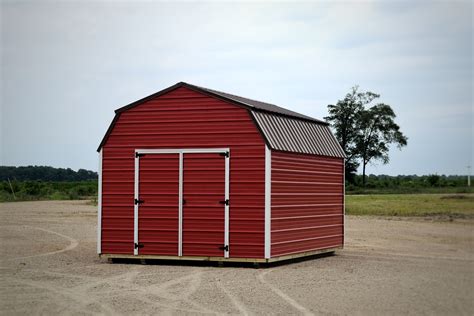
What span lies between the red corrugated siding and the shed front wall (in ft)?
1.52

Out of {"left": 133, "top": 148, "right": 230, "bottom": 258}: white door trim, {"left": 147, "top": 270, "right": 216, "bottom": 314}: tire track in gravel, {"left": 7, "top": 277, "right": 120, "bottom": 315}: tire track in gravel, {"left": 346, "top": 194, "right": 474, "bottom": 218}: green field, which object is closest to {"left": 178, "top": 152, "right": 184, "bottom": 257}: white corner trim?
{"left": 133, "top": 148, "right": 230, "bottom": 258}: white door trim

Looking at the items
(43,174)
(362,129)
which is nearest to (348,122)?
(362,129)

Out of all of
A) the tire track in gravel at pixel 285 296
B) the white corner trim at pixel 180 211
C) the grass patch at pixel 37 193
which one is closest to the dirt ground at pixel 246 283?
the tire track in gravel at pixel 285 296

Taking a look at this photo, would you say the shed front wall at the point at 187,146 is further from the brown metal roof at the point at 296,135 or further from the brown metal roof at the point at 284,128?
the brown metal roof at the point at 296,135

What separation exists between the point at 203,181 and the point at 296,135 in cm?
274

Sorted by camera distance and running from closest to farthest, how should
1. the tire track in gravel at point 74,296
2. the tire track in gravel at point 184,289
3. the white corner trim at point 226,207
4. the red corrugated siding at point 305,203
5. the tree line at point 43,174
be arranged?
1. the tire track in gravel at point 74,296
2. the tire track in gravel at point 184,289
3. the white corner trim at point 226,207
4. the red corrugated siding at point 305,203
5. the tree line at point 43,174

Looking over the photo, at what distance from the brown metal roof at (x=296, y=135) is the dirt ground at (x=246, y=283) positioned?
8.93ft

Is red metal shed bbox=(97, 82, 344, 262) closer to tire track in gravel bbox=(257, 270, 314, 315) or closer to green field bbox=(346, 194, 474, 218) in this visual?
tire track in gravel bbox=(257, 270, 314, 315)

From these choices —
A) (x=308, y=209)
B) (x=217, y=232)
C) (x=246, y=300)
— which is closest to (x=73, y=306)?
(x=246, y=300)

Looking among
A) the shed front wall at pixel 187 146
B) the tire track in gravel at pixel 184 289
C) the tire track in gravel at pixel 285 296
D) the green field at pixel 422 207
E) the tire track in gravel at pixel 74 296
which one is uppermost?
the shed front wall at pixel 187 146

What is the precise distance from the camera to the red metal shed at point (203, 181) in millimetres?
16219

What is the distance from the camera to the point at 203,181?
54.5 feet

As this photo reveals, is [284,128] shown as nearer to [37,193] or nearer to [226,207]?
[226,207]

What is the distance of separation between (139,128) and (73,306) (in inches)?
266
